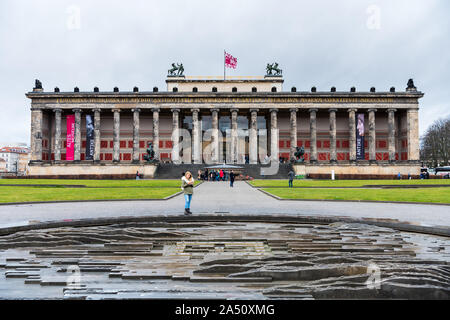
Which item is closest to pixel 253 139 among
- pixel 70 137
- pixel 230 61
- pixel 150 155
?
pixel 230 61

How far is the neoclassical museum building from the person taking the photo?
6450cm

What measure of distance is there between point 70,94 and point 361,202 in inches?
2345

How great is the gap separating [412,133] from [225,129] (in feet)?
115

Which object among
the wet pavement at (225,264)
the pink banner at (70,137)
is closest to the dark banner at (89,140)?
the pink banner at (70,137)

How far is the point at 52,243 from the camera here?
800 cm

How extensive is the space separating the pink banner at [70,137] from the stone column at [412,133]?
61831 millimetres

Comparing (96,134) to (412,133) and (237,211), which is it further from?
(412,133)

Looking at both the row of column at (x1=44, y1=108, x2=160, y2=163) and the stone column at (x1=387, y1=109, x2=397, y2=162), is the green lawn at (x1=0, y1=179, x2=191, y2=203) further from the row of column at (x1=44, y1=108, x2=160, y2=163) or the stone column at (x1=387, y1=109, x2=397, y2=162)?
the stone column at (x1=387, y1=109, x2=397, y2=162)

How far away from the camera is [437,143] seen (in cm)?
8362

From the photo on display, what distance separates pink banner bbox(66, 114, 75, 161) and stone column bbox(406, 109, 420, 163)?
61.8 m

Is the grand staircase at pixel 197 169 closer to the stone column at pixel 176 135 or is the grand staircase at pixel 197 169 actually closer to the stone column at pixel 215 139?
the stone column at pixel 215 139

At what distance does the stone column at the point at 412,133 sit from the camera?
2569 inches
